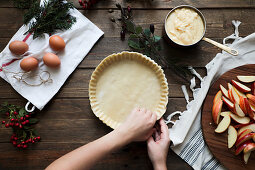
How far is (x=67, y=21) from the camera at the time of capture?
4.30 feet

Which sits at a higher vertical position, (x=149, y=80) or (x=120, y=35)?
(x=120, y=35)

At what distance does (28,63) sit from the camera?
4.03 ft

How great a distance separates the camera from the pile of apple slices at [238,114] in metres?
1.18

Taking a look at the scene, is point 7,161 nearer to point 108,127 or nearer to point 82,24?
point 108,127

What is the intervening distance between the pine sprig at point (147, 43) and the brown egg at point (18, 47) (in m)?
0.64

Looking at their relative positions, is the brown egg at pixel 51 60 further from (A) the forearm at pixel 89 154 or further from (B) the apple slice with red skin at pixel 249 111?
(B) the apple slice with red skin at pixel 249 111

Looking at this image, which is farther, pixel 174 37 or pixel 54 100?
pixel 54 100

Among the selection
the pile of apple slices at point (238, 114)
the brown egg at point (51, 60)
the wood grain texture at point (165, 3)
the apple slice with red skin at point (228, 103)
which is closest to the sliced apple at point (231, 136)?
the pile of apple slices at point (238, 114)

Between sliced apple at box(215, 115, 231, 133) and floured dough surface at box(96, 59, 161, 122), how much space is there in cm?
40

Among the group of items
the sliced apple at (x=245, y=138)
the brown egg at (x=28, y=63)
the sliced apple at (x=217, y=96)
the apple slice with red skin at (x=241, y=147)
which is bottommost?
the apple slice with red skin at (x=241, y=147)

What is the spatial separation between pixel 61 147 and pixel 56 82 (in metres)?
0.42

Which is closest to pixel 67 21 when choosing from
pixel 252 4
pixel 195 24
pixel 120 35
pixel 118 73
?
pixel 120 35

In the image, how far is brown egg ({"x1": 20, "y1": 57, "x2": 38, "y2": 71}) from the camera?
1.23 meters

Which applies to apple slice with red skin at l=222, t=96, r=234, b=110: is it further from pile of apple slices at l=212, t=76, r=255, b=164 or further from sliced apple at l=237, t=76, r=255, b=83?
sliced apple at l=237, t=76, r=255, b=83
